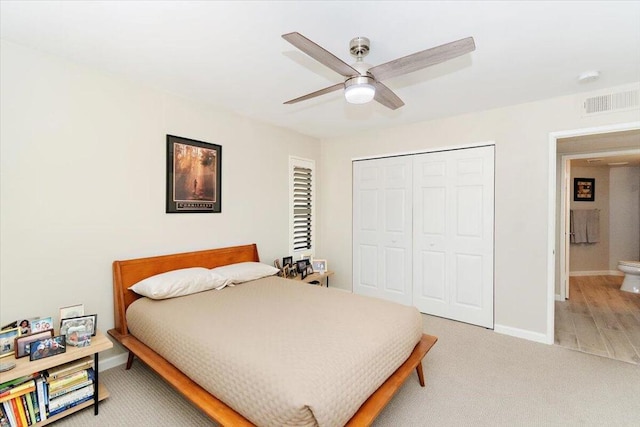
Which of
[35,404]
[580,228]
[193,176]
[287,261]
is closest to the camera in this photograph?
[35,404]

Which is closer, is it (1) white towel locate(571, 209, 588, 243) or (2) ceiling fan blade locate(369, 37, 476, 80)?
(2) ceiling fan blade locate(369, 37, 476, 80)

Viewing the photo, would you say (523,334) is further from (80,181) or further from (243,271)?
(80,181)

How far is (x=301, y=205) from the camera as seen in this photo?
446 cm

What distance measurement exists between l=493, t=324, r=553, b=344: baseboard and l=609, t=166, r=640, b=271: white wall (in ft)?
14.7

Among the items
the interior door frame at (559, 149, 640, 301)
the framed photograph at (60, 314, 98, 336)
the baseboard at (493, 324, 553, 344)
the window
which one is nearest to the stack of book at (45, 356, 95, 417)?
the framed photograph at (60, 314, 98, 336)

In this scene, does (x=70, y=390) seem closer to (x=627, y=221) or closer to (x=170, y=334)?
(x=170, y=334)

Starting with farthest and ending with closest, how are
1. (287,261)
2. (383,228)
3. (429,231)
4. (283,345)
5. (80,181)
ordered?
(383,228), (287,261), (429,231), (80,181), (283,345)

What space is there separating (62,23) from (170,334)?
2.07m

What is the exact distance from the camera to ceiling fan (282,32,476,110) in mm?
1490

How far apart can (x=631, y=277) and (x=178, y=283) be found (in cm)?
656

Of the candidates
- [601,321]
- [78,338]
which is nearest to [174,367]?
[78,338]

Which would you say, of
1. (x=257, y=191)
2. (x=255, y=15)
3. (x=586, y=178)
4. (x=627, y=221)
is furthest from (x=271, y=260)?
(x=627, y=221)

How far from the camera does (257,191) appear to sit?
3783mm

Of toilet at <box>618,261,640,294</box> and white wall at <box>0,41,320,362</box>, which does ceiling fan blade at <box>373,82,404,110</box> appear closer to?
white wall at <box>0,41,320,362</box>
